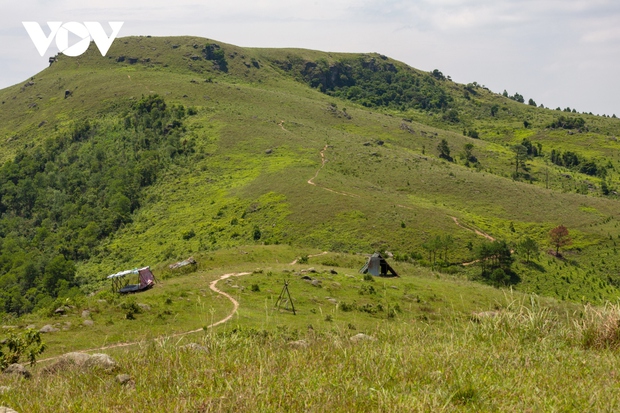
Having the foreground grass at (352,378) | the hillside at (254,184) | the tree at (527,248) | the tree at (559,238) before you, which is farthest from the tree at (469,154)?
the foreground grass at (352,378)

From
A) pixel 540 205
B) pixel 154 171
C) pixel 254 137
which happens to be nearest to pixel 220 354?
pixel 540 205

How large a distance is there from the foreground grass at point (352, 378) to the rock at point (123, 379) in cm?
12

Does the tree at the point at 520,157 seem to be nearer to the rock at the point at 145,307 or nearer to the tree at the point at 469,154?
the tree at the point at 469,154

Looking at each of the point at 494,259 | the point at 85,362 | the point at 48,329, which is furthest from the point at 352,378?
the point at 494,259

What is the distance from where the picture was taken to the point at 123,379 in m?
8.00

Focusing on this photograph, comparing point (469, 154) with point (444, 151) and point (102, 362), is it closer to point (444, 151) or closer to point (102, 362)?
point (444, 151)

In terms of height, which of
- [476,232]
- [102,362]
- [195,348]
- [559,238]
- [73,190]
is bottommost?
[73,190]

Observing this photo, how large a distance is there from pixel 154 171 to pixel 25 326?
87.3 metres

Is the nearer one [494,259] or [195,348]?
[195,348]

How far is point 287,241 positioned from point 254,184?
26171mm

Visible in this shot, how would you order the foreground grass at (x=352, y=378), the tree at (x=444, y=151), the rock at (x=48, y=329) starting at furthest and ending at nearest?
the tree at (x=444, y=151) → the rock at (x=48, y=329) → the foreground grass at (x=352, y=378)

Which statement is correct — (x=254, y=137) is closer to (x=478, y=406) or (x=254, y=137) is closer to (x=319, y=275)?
(x=319, y=275)

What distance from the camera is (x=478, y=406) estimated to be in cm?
682

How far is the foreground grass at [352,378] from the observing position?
21.9 feet
